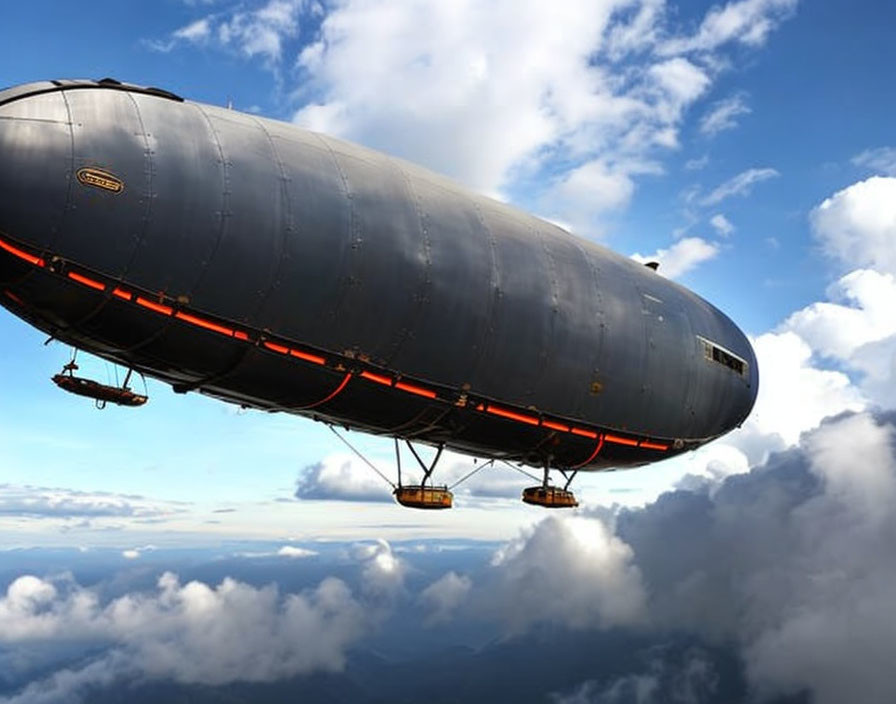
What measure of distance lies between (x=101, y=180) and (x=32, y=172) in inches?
46.6

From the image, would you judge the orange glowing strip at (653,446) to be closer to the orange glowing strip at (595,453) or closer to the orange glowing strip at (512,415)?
the orange glowing strip at (595,453)

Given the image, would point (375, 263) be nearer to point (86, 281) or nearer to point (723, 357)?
point (86, 281)

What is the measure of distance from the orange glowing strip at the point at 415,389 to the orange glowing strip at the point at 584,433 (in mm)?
5753

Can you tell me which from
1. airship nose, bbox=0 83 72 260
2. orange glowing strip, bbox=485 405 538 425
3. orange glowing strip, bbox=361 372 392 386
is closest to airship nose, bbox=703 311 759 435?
orange glowing strip, bbox=485 405 538 425

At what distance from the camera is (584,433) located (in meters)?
24.4

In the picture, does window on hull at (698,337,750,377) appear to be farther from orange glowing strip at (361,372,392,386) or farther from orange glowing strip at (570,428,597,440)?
orange glowing strip at (361,372,392,386)

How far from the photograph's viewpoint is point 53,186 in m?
14.8

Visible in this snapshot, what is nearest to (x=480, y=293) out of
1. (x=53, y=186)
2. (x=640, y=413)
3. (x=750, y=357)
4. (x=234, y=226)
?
(x=234, y=226)

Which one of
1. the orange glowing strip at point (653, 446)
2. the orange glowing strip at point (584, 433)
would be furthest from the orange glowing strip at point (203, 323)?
the orange glowing strip at point (653, 446)

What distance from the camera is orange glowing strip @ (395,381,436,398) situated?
1984cm

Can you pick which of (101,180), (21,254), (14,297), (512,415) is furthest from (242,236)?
(512,415)

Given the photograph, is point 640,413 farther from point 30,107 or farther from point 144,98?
point 30,107

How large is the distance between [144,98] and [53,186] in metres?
3.26

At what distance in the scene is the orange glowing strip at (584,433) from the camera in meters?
24.1
